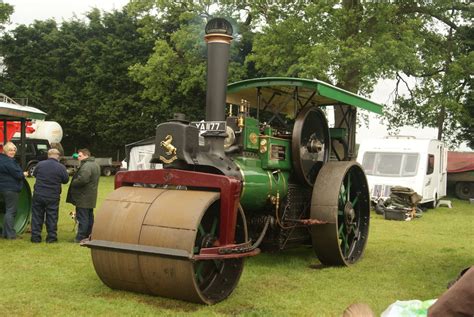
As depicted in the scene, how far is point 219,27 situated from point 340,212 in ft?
9.20

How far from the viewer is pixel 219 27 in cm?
514

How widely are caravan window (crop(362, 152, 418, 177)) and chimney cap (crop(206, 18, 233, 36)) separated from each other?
394 inches

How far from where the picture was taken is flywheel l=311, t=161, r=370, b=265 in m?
6.18

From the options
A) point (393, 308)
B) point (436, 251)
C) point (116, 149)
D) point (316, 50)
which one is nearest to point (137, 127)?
point (116, 149)

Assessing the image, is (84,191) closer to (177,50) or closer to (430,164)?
(430,164)

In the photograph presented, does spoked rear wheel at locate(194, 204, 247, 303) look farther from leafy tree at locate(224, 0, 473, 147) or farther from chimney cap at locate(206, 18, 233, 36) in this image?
leafy tree at locate(224, 0, 473, 147)

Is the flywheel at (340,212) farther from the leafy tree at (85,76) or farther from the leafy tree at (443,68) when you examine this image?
the leafy tree at (85,76)

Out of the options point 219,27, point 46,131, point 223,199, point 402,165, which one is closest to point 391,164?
point 402,165

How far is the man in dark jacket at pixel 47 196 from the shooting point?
24.3 ft

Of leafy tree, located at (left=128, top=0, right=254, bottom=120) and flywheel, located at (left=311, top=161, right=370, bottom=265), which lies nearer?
flywheel, located at (left=311, top=161, right=370, bottom=265)

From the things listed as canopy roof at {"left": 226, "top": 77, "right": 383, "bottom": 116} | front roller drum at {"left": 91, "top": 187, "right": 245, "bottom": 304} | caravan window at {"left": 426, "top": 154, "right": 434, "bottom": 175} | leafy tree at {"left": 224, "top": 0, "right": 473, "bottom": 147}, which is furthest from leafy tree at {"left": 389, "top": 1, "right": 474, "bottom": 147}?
front roller drum at {"left": 91, "top": 187, "right": 245, "bottom": 304}

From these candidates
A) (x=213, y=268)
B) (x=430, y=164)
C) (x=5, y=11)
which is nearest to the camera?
(x=213, y=268)

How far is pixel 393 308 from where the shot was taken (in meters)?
2.19

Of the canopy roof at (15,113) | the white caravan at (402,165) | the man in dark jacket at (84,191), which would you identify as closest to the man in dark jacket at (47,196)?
the man in dark jacket at (84,191)
